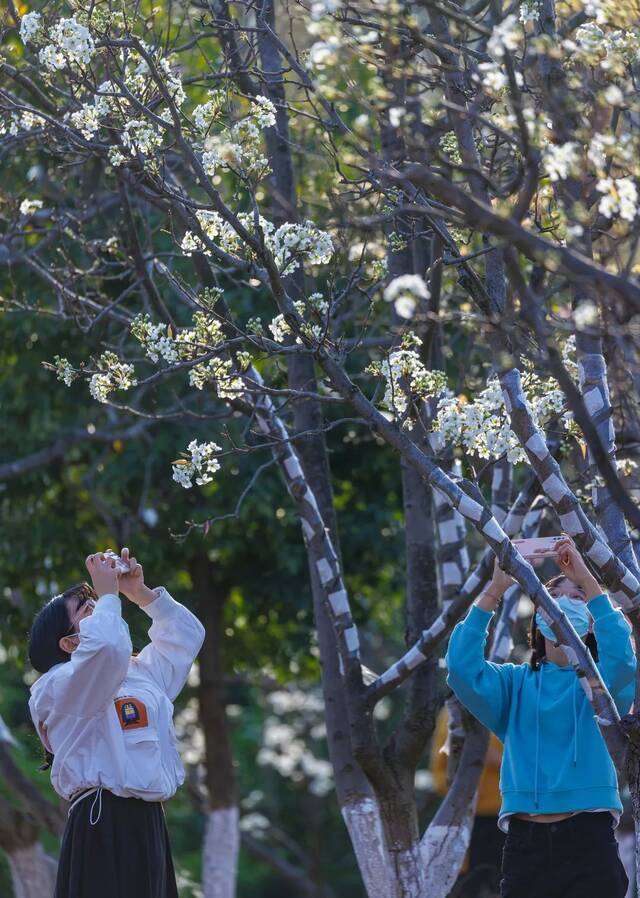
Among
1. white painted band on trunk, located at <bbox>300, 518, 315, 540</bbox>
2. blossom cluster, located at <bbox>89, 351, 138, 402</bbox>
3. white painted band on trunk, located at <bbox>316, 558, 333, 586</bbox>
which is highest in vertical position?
blossom cluster, located at <bbox>89, 351, 138, 402</bbox>

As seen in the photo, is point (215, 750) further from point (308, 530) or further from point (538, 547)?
point (538, 547)

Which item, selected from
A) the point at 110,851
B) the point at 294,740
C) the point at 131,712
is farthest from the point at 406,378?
the point at 294,740

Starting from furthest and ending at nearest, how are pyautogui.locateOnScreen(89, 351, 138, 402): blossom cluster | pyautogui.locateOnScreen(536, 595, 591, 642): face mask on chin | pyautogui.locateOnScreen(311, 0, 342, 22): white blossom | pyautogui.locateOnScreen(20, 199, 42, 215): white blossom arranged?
pyautogui.locateOnScreen(20, 199, 42, 215): white blossom
pyautogui.locateOnScreen(89, 351, 138, 402): blossom cluster
pyautogui.locateOnScreen(536, 595, 591, 642): face mask on chin
pyautogui.locateOnScreen(311, 0, 342, 22): white blossom

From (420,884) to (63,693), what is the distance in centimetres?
221

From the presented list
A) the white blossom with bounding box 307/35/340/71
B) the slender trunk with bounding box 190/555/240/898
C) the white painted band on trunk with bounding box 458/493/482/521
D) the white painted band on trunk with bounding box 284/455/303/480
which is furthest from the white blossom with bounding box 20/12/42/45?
the slender trunk with bounding box 190/555/240/898

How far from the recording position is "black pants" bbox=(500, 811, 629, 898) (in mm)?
4086

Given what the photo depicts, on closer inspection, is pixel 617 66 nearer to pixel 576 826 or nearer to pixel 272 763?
pixel 576 826

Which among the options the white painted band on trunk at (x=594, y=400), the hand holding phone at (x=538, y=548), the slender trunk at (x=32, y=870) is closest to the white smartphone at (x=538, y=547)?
the hand holding phone at (x=538, y=548)

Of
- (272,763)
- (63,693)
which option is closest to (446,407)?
(63,693)

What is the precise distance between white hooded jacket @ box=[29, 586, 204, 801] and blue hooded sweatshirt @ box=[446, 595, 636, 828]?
3.06ft

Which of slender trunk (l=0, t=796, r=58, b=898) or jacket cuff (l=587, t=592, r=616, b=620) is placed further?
slender trunk (l=0, t=796, r=58, b=898)

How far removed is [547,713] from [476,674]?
0.81 feet

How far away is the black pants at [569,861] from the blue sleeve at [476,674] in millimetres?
377

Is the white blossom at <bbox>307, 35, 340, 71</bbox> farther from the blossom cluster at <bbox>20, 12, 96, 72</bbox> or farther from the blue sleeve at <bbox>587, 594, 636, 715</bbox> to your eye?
the blue sleeve at <bbox>587, 594, 636, 715</bbox>
